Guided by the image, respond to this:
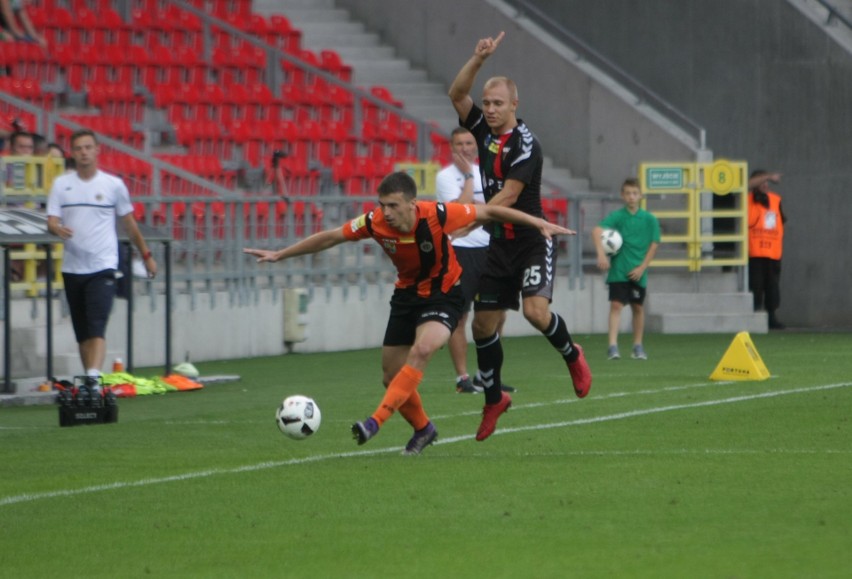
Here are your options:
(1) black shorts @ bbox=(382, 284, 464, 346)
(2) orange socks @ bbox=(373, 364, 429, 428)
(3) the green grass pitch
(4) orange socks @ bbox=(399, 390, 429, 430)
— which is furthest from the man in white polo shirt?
(2) orange socks @ bbox=(373, 364, 429, 428)

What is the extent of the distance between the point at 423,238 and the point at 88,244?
4.97 meters

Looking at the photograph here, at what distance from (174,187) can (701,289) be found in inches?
313

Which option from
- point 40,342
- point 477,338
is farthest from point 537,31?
point 477,338

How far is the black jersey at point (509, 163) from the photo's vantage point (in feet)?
36.8

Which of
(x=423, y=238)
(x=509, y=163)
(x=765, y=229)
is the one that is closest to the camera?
(x=423, y=238)

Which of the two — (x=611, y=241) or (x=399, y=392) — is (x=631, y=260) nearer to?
(x=611, y=241)

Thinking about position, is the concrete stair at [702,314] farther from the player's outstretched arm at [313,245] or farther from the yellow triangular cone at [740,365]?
the player's outstretched arm at [313,245]

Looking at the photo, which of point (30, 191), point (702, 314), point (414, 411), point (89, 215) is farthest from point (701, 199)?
point (414, 411)

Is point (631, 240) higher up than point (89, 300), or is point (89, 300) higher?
point (631, 240)

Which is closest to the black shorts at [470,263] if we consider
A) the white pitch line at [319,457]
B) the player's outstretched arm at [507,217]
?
the white pitch line at [319,457]

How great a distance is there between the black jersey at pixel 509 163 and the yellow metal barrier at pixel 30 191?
7977mm

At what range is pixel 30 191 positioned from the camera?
1867cm

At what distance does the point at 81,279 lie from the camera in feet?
46.9

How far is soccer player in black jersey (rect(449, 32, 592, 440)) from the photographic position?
439 inches
